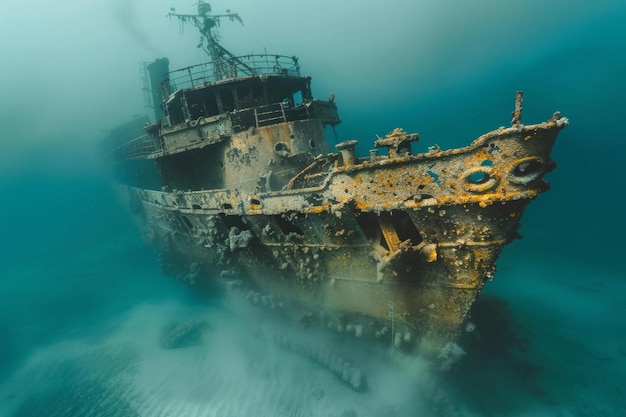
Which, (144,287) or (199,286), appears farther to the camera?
(144,287)

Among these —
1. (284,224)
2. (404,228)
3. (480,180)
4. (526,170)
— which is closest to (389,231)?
(404,228)

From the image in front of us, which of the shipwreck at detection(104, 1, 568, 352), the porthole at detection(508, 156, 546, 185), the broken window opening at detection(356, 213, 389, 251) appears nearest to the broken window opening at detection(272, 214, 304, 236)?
the shipwreck at detection(104, 1, 568, 352)

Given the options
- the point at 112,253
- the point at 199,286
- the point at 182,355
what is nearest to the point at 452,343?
the point at 182,355

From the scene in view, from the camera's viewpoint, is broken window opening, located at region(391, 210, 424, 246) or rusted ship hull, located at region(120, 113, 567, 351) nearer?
rusted ship hull, located at region(120, 113, 567, 351)

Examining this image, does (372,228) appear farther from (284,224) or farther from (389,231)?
(284,224)

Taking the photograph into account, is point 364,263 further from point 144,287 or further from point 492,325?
point 144,287

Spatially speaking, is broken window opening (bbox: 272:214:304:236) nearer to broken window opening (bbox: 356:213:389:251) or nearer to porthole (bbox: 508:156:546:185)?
broken window opening (bbox: 356:213:389:251)

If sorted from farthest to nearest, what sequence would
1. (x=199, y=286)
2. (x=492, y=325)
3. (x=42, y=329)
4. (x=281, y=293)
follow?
(x=42, y=329) < (x=199, y=286) < (x=492, y=325) < (x=281, y=293)
